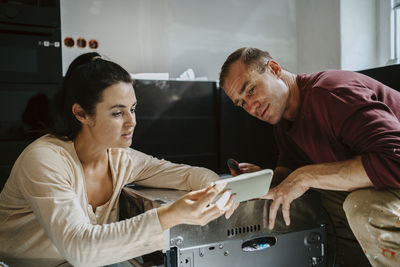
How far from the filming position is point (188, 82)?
2.16 meters

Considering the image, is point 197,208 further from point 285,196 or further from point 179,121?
point 179,121

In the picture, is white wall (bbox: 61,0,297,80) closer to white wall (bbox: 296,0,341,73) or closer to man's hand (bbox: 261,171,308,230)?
white wall (bbox: 296,0,341,73)

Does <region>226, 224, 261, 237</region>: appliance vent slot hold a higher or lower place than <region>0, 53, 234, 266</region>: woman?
lower

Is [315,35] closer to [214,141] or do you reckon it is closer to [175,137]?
[214,141]

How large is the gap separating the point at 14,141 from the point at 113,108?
3.15 feet

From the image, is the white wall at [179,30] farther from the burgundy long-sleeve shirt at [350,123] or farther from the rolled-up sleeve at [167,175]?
the burgundy long-sleeve shirt at [350,123]

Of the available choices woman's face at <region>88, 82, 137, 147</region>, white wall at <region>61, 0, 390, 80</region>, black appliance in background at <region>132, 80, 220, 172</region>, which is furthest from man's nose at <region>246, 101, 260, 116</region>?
white wall at <region>61, 0, 390, 80</region>

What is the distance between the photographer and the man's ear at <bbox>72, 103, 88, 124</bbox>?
1034mm

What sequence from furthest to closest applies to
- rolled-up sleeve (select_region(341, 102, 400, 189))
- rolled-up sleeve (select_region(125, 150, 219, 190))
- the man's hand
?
rolled-up sleeve (select_region(125, 150, 219, 190)) → the man's hand → rolled-up sleeve (select_region(341, 102, 400, 189))

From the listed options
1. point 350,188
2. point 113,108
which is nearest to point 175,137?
point 113,108

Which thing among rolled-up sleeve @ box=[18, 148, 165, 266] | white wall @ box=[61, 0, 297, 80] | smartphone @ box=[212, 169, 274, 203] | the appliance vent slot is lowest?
the appliance vent slot

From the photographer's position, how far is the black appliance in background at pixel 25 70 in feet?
5.50

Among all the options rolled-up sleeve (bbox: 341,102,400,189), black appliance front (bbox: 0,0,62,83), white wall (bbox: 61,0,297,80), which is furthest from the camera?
white wall (bbox: 61,0,297,80)

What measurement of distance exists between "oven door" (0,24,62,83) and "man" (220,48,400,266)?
94cm
